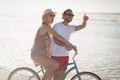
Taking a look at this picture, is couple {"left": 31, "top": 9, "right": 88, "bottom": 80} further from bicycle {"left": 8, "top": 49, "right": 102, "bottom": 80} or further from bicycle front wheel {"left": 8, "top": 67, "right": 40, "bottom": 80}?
bicycle front wheel {"left": 8, "top": 67, "right": 40, "bottom": 80}

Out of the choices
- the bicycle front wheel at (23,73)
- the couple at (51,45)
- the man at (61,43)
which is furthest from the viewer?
the bicycle front wheel at (23,73)

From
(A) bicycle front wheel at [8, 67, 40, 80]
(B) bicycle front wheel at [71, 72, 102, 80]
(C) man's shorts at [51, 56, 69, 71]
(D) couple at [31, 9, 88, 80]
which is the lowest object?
(B) bicycle front wheel at [71, 72, 102, 80]

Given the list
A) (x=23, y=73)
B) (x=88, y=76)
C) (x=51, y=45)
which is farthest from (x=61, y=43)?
(x=23, y=73)

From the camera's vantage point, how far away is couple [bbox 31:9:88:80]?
4384 mm

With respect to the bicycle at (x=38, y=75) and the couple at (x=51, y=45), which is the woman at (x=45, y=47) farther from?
the bicycle at (x=38, y=75)

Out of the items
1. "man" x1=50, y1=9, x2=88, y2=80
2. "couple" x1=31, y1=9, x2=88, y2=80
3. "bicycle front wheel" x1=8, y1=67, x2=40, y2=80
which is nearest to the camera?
"couple" x1=31, y1=9, x2=88, y2=80

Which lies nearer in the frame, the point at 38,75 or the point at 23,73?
the point at 38,75

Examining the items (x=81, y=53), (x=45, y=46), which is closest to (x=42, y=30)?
(x=45, y=46)

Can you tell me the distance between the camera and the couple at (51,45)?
4.38 m

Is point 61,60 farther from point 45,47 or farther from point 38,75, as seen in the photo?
point 38,75

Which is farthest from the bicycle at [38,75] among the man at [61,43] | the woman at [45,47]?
the woman at [45,47]

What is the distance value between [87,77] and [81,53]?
236 inches

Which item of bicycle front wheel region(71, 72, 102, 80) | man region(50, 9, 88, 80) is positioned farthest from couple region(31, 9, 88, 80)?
bicycle front wheel region(71, 72, 102, 80)

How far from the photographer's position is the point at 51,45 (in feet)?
15.0
